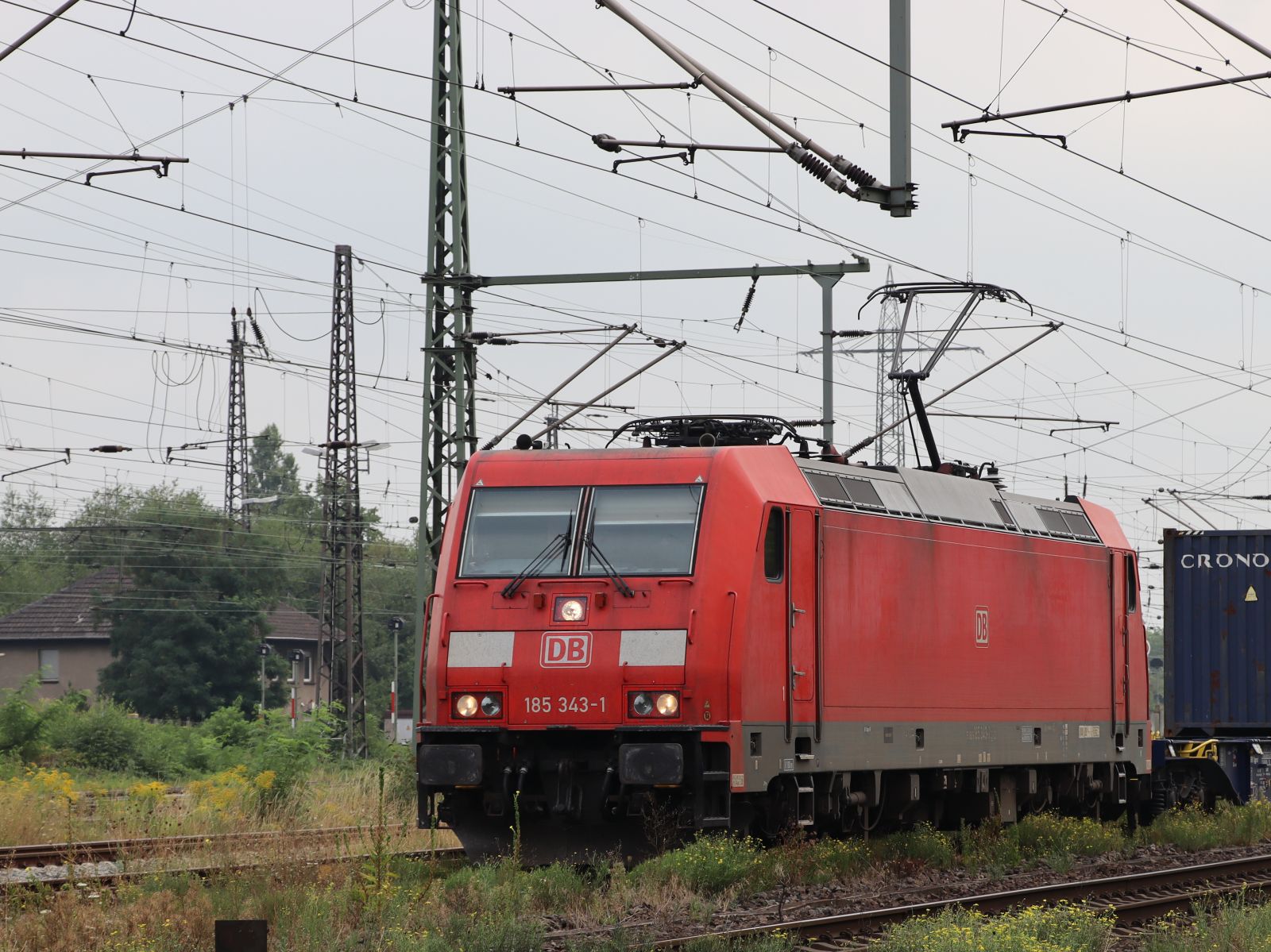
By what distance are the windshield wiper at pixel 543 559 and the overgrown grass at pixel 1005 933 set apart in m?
4.31

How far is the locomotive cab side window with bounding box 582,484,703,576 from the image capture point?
15.1m

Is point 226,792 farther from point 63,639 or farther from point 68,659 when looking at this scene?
point 68,659

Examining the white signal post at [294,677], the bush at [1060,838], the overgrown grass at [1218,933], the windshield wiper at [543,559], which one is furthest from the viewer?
the white signal post at [294,677]

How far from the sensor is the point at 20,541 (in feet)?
323

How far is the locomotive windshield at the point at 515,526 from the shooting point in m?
15.6

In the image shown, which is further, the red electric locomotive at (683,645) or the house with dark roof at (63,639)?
the house with dark roof at (63,639)

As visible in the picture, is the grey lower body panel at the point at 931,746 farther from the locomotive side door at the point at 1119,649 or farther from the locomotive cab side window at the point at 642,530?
the locomotive cab side window at the point at 642,530

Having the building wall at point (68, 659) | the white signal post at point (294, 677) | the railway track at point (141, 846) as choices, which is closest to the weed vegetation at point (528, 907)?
the railway track at point (141, 846)

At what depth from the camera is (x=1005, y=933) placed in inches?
449

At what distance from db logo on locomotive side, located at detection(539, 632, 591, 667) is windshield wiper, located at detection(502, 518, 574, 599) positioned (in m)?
0.52

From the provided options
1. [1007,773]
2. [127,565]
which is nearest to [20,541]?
[127,565]

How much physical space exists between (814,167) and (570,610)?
161 inches

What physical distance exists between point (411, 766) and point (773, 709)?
934 cm

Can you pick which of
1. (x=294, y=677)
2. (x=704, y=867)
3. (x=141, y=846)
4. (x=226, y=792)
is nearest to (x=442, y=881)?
(x=704, y=867)
